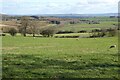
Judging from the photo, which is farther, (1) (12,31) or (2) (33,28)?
(2) (33,28)

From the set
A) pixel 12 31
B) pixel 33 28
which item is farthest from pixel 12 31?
pixel 33 28

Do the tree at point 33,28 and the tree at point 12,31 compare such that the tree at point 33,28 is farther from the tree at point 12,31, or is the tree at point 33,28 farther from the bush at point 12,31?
the bush at point 12,31

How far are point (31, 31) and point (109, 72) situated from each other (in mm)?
83559

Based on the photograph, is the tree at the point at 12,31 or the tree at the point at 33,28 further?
the tree at the point at 33,28

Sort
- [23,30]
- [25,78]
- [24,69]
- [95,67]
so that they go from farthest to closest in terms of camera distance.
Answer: [23,30] → [95,67] → [24,69] → [25,78]

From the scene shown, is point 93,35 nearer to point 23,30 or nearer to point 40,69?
point 23,30

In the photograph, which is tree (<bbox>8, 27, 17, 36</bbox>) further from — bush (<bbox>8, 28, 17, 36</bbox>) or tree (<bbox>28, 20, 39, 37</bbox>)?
tree (<bbox>28, 20, 39, 37</bbox>)

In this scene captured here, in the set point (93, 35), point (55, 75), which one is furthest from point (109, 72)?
point (93, 35)

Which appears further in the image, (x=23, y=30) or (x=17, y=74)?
(x=23, y=30)

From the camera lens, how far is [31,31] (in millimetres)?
94438

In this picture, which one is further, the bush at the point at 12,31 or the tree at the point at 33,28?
the tree at the point at 33,28

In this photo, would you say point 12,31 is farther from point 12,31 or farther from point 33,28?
point 33,28

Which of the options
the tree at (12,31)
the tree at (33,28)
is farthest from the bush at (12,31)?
→ the tree at (33,28)

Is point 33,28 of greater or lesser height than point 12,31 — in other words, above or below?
above
